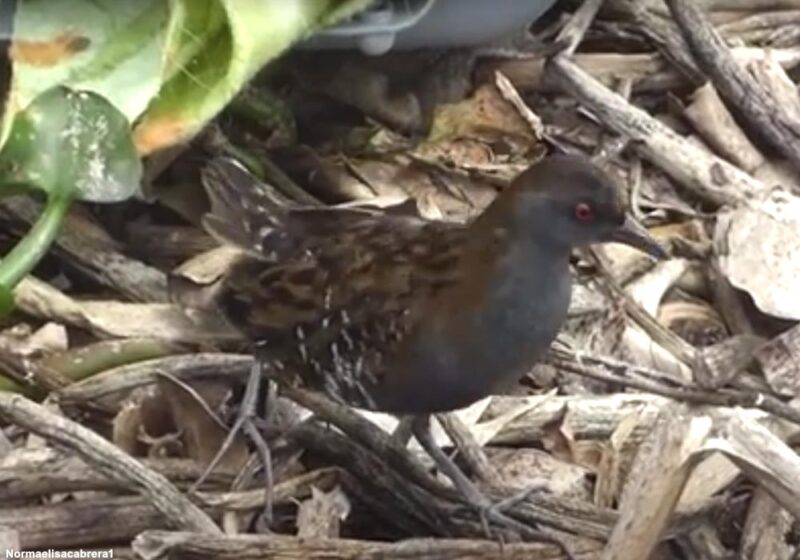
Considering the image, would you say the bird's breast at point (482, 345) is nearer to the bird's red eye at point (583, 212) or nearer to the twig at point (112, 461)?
the bird's red eye at point (583, 212)

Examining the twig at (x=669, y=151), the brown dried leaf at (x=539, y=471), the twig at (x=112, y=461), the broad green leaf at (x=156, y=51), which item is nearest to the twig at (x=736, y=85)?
the twig at (x=669, y=151)

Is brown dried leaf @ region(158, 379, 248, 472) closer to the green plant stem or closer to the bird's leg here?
the bird's leg

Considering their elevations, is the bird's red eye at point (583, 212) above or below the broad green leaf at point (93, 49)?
below

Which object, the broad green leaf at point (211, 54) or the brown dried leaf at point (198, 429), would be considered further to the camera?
the broad green leaf at point (211, 54)

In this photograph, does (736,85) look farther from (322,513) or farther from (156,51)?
(322,513)

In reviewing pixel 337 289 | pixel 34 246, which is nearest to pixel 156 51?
pixel 34 246

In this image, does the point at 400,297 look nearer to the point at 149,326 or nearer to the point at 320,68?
the point at 149,326

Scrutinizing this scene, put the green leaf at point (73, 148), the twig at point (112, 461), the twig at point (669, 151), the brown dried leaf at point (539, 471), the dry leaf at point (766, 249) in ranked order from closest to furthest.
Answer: the twig at point (112, 461) < the brown dried leaf at point (539, 471) < the green leaf at point (73, 148) < the dry leaf at point (766, 249) < the twig at point (669, 151)
